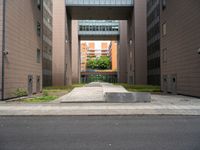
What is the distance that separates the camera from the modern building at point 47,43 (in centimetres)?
5144

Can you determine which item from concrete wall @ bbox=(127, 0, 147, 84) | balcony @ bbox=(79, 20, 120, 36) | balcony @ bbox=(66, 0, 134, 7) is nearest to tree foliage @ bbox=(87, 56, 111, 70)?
balcony @ bbox=(79, 20, 120, 36)

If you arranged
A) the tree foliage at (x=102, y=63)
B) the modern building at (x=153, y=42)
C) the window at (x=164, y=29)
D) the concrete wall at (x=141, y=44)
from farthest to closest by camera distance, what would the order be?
1. the tree foliage at (x=102, y=63)
2. the concrete wall at (x=141, y=44)
3. the modern building at (x=153, y=42)
4. the window at (x=164, y=29)

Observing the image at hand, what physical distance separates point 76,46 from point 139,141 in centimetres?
7513

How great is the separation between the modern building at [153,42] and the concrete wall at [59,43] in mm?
17484

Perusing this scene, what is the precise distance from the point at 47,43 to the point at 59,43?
4760mm

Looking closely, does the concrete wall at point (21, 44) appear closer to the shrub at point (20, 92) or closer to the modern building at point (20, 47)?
the modern building at point (20, 47)

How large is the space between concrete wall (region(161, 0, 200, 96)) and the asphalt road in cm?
1411

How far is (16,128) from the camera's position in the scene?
1048cm

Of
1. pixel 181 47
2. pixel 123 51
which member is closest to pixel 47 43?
pixel 181 47

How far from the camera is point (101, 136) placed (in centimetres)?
888

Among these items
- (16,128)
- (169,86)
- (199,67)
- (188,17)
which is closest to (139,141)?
(16,128)

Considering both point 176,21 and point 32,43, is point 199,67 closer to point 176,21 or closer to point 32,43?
point 176,21

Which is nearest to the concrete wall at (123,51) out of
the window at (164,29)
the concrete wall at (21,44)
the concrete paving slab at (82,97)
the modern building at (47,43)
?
the modern building at (47,43)

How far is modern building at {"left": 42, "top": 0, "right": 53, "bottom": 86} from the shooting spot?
51441 millimetres
